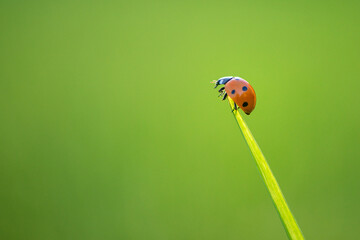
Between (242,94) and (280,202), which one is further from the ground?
(242,94)

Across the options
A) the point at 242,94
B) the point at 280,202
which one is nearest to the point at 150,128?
the point at 242,94

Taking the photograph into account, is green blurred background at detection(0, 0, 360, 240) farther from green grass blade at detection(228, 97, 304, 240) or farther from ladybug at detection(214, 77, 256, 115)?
green grass blade at detection(228, 97, 304, 240)

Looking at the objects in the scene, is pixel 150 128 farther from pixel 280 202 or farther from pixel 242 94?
pixel 280 202

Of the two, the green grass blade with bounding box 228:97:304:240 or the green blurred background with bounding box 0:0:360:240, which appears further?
the green blurred background with bounding box 0:0:360:240

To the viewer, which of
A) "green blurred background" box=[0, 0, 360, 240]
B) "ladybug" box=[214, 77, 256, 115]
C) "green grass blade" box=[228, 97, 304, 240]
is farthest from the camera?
"green blurred background" box=[0, 0, 360, 240]

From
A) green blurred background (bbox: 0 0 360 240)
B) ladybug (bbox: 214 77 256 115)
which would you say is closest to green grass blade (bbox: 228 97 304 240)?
ladybug (bbox: 214 77 256 115)

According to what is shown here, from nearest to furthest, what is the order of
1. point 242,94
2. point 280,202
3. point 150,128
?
point 280,202, point 242,94, point 150,128

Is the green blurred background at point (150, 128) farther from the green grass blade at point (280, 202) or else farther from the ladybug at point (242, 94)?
Answer: the green grass blade at point (280, 202)

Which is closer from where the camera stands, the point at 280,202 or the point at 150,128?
the point at 280,202
